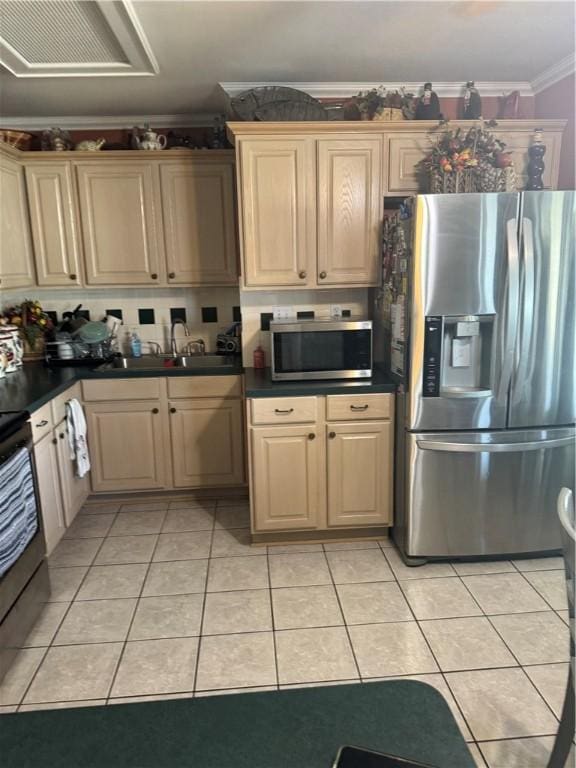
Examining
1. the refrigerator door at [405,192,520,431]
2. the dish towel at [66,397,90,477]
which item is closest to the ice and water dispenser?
the refrigerator door at [405,192,520,431]

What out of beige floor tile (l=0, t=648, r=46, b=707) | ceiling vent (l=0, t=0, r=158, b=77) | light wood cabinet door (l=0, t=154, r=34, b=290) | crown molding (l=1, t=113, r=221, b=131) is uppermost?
ceiling vent (l=0, t=0, r=158, b=77)

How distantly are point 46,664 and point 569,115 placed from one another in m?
3.77

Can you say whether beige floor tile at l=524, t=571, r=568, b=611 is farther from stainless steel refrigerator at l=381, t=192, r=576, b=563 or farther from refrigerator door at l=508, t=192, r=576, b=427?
refrigerator door at l=508, t=192, r=576, b=427

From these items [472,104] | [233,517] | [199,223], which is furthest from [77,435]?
[472,104]

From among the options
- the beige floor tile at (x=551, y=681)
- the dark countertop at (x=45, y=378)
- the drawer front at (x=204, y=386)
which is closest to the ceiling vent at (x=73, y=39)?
the dark countertop at (x=45, y=378)

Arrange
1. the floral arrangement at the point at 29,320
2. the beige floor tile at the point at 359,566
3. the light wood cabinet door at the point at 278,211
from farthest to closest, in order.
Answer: the floral arrangement at the point at 29,320, the light wood cabinet door at the point at 278,211, the beige floor tile at the point at 359,566

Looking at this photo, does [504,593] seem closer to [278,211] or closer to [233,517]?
[233,517]

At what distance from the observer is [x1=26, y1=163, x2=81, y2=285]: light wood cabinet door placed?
3357 mm

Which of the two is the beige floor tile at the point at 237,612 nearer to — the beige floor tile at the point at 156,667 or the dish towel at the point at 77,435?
the beige floor tile at the point at 156,667

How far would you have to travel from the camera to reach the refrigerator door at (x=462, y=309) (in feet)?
8.16

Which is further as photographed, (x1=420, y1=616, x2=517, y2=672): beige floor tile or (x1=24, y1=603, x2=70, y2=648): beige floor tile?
(x1=24, y1=603, x2=70, y2=648): beige floor tile

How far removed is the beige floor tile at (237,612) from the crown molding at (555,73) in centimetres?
319

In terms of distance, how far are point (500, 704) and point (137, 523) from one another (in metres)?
2.22

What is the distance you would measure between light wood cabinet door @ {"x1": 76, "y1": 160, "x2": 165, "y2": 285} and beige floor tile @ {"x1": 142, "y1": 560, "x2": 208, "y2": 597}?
179cm
